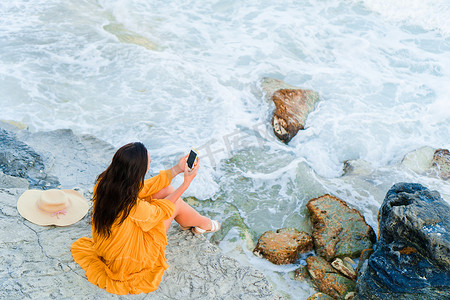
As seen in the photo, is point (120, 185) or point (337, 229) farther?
point (337, 229)

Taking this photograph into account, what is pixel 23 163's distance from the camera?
164 inches

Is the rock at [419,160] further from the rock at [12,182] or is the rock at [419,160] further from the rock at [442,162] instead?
the rock at [12,182]

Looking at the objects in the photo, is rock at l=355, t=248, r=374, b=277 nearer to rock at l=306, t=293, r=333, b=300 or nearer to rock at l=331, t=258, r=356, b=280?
rock at l=331, t=258, r=356, b=280

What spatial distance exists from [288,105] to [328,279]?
11.8 feet

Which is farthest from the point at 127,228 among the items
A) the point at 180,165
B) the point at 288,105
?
the point at 288,105

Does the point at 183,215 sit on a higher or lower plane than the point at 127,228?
lower

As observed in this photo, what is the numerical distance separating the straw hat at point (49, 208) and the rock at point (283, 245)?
188 cm

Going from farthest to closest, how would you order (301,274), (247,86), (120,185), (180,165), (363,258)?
(247,86), (363,258), (301,274), (180,165), (120,185)

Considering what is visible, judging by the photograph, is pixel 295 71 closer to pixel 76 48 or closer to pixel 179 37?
pixel 179 37

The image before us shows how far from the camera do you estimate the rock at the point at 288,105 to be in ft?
20.4

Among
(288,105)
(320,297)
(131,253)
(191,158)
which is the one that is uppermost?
(191,158)

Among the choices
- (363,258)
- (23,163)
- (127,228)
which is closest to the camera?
(127,228)

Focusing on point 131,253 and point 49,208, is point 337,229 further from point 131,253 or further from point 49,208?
point 49,208

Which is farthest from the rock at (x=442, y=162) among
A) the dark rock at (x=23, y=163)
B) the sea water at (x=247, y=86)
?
the dark rock at (x=23, y=163)
